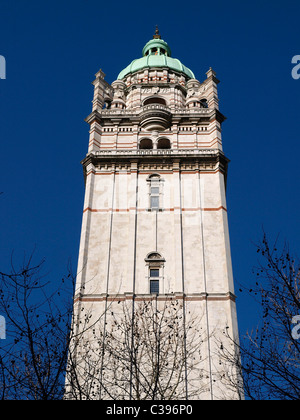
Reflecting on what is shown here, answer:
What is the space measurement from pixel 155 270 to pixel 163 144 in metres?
12.8

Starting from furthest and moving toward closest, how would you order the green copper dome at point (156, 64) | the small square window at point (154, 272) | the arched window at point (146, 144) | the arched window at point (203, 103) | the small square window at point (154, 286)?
the green copper dome at point (156, 64) → the arched window at point (203, 103) → the arched window at point (146, 144) → the small square window at point (154, 272) → the small square window at point (154, 286)

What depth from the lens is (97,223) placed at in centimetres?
3372

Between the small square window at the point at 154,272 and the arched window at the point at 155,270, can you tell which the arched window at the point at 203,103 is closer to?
the arched window at the point at 155,270

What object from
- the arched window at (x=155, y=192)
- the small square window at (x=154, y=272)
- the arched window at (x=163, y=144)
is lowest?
the small square window at (x=154, y=272)

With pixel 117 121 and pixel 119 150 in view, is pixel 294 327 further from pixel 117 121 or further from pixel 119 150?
pixel 117 121

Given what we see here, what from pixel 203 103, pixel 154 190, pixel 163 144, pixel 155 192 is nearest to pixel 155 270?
pixel 155 192

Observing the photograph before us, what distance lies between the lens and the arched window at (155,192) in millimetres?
34906

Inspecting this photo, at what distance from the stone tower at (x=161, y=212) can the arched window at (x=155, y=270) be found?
2.4 inches

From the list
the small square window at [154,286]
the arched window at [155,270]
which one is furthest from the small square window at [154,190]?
the small square window at [154,286]

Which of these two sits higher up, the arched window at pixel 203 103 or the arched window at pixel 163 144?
the arched window at pixel 203 103

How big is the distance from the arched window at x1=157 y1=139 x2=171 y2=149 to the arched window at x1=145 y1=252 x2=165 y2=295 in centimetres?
1136

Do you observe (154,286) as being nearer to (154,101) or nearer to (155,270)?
(155,270)
